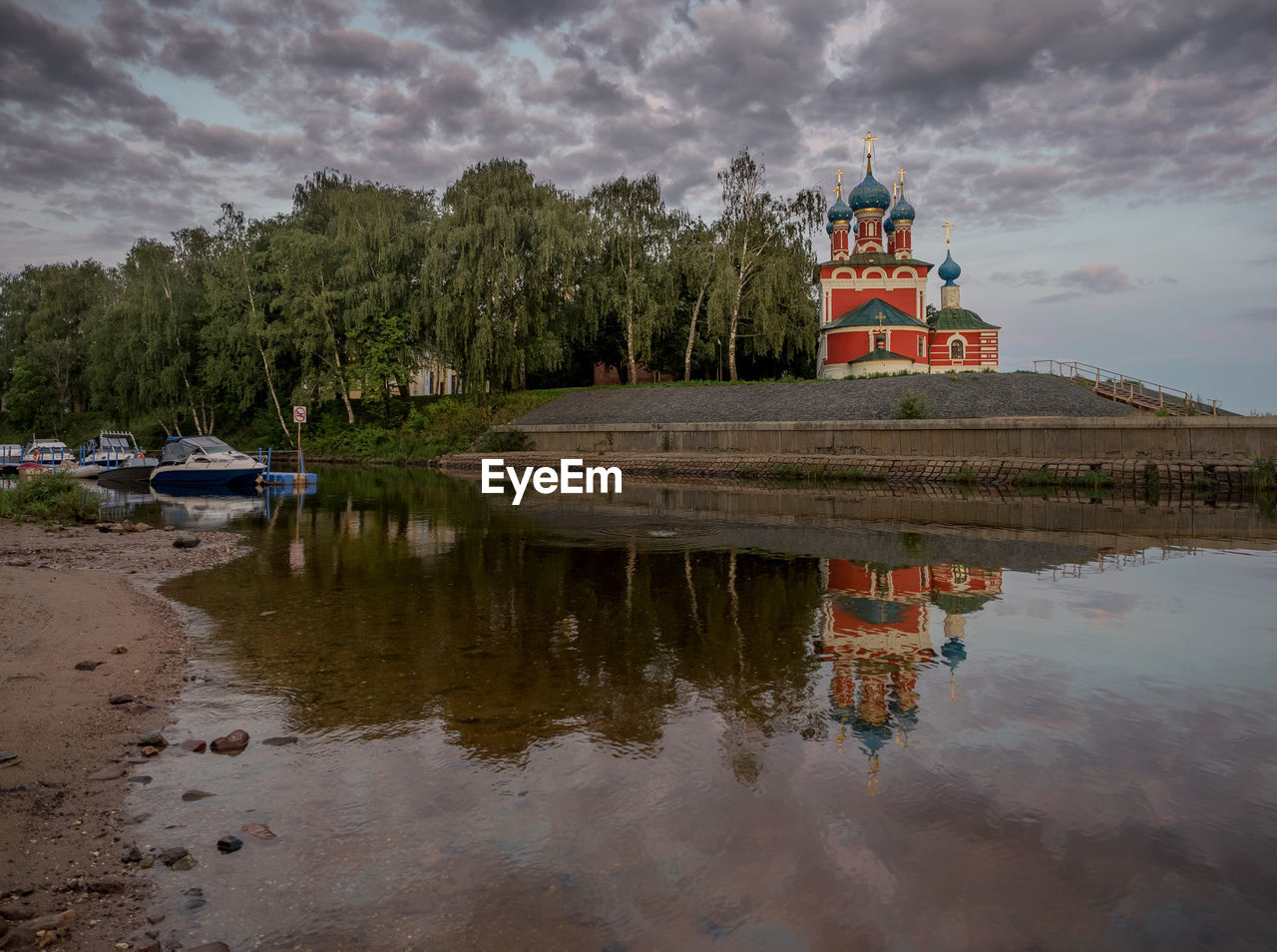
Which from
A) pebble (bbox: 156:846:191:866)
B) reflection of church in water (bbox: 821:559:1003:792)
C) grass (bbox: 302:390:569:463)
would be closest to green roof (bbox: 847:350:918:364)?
grass (bbox: 302:390:569:463)

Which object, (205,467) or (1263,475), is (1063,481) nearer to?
(1263,475)

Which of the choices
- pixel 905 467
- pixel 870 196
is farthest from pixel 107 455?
pixel 870 196

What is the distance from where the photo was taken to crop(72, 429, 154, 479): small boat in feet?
130

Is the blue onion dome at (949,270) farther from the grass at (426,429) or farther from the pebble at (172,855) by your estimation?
the pebble at (172,855)

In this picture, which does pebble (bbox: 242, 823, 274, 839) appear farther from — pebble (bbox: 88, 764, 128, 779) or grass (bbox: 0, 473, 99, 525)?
grass (bbox: 0, 473, 99, 525)

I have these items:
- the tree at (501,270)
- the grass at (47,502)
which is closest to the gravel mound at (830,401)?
the tree at (501,270)

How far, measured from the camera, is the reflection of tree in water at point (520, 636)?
6.67 m

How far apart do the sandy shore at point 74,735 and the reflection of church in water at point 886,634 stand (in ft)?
14.2

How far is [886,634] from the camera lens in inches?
360

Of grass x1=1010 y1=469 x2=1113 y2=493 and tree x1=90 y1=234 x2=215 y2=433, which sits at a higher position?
tree x1=90 y1=234 x2=215 y2=433

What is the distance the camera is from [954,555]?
14758mm

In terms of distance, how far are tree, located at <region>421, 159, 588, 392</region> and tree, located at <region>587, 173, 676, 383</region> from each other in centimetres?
210

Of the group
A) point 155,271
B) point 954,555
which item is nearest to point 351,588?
point 954,555

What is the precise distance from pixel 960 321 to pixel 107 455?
177 ft
